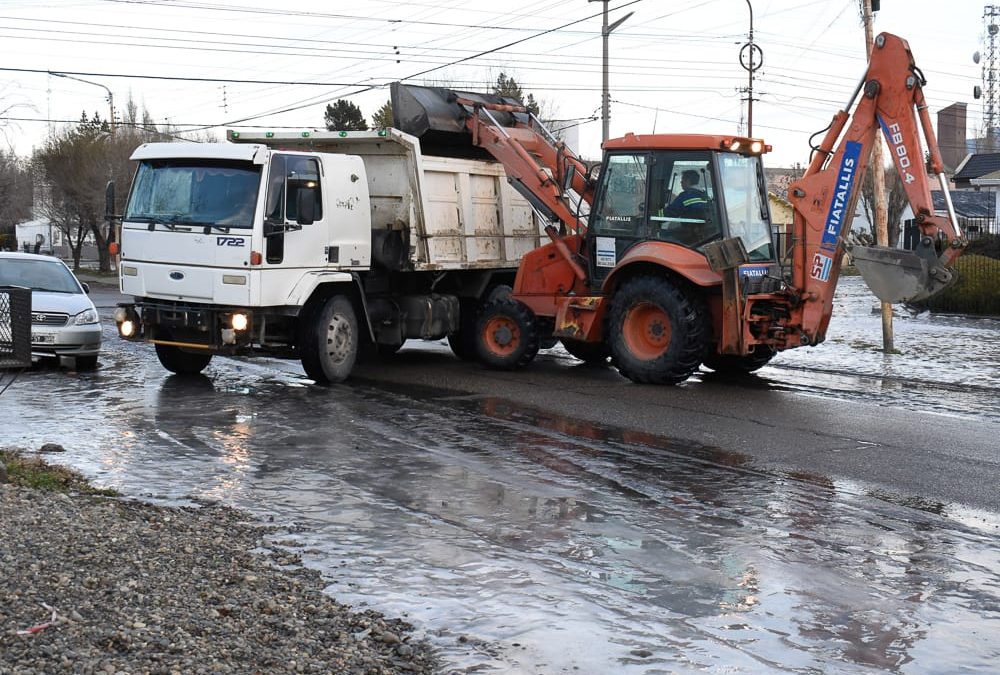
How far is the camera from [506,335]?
15.5 m

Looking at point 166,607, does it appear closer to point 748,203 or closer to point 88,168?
point 748,203

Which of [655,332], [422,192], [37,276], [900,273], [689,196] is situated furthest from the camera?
[37,276]

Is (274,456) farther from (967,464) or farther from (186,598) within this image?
(967,464)

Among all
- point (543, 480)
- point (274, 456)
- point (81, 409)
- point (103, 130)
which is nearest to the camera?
point (543, 480)

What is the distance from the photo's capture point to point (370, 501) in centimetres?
827

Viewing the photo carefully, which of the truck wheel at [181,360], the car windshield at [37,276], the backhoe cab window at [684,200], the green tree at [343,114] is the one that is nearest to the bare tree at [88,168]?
the green tree at [343,114]

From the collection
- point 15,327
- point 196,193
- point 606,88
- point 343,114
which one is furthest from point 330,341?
point 343,114

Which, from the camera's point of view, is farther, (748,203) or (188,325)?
(748,203)

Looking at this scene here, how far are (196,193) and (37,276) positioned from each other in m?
4.27

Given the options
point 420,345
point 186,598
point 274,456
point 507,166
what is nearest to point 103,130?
point 420,345

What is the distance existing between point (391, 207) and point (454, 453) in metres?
5.85

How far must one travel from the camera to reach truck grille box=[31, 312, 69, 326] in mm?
15087

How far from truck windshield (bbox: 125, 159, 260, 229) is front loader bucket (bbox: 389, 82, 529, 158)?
2694 mm

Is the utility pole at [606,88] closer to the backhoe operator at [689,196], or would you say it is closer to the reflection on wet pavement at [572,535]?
the backhoe operator at [689,196]
